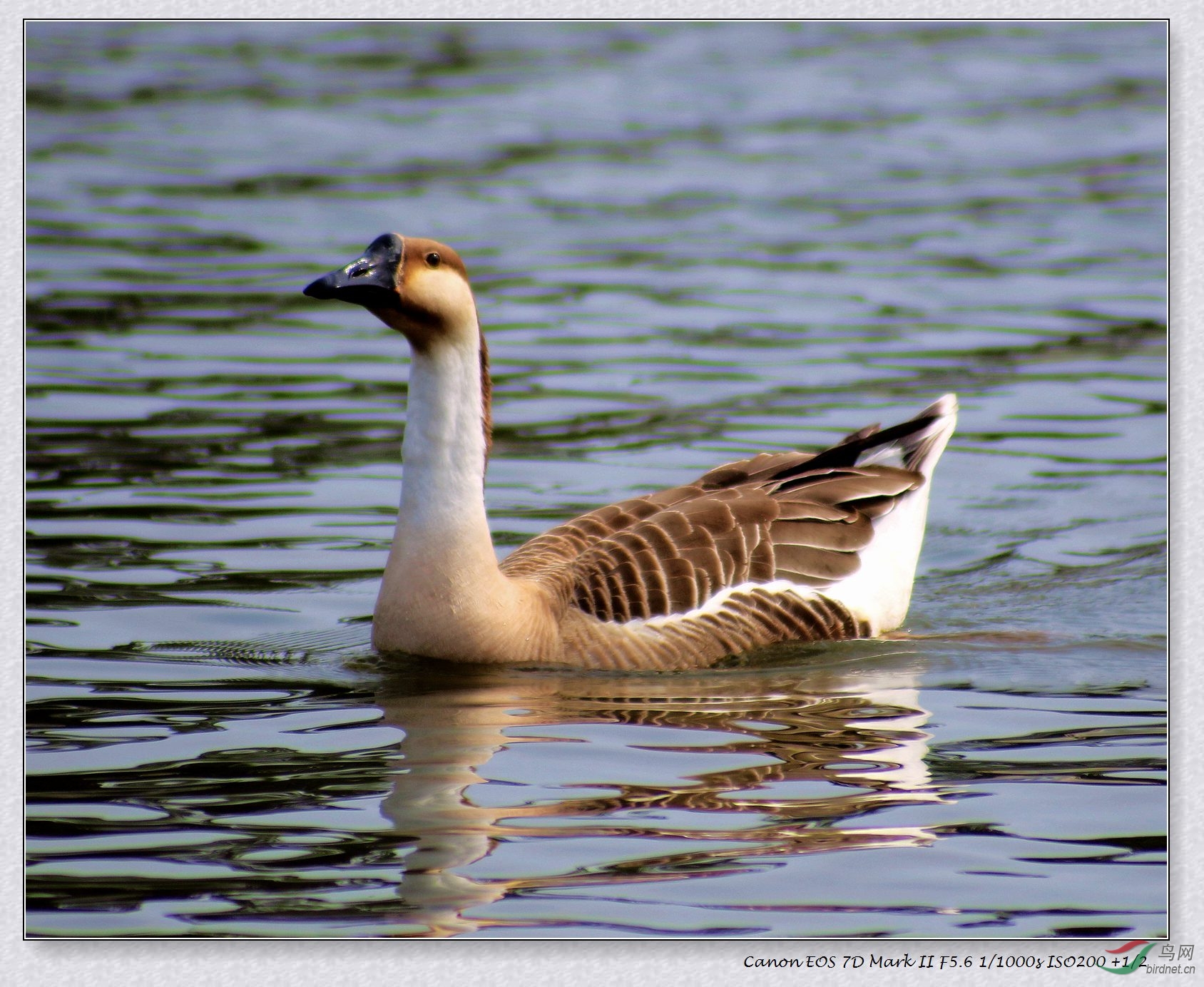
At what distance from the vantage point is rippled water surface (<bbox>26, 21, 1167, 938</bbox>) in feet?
21.7

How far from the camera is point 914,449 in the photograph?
1068cm

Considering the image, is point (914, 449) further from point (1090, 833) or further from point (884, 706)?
point (1090, 833)

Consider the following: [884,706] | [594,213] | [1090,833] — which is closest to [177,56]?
[594,213]

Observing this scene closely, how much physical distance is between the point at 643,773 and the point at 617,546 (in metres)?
2.12

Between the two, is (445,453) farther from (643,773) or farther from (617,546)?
(643,773)

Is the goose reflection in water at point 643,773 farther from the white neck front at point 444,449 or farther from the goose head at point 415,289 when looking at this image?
the goose head at point 415,289

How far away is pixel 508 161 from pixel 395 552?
15.1m

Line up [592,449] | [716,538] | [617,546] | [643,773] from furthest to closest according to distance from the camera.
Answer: [592,449], [716,538], [617,546], [643,773]

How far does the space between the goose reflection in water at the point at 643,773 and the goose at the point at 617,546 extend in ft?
0.85

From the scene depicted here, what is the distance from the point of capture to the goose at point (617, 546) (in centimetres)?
848

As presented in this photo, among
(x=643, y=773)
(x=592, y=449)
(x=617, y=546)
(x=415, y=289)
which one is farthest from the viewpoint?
Result: (x=592, y=449)

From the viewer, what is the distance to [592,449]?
13555 mm

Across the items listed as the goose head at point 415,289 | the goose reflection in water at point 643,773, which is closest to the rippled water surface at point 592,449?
the goose reflection in water at point 643,773

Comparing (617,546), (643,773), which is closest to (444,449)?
(617,546)
